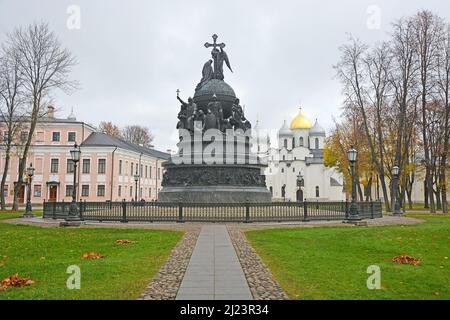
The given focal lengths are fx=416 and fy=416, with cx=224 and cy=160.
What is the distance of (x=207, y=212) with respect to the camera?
2059 cm

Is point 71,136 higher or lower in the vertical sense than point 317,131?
lower

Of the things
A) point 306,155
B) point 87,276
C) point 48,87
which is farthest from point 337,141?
point 306,155

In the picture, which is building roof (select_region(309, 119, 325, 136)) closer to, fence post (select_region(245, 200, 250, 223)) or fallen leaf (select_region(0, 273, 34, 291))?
fence post (select_region(245, 200, 250, 223))

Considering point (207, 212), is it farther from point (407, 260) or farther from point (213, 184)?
point (407, 260)

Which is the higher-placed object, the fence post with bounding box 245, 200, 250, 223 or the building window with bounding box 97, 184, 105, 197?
the building window with bounding box 97, 184, 105, 197

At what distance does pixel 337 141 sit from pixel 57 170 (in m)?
37.8

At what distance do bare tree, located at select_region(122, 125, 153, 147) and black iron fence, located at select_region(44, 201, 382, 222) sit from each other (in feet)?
187

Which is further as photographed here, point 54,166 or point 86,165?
point 54,166

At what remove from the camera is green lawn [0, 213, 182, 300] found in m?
6.74

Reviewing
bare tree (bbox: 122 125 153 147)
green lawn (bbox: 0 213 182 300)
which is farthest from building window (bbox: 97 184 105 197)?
green lawn (bbox: 0 213 182 300)

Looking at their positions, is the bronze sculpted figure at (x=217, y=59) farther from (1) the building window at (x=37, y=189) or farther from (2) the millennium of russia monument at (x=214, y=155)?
(1) the building window at (x=37, y=189)

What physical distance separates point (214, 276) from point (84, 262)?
3386 millimetres

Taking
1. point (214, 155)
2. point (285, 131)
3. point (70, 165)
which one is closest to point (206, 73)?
point (214, 155)

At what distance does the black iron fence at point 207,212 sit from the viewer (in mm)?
20172
